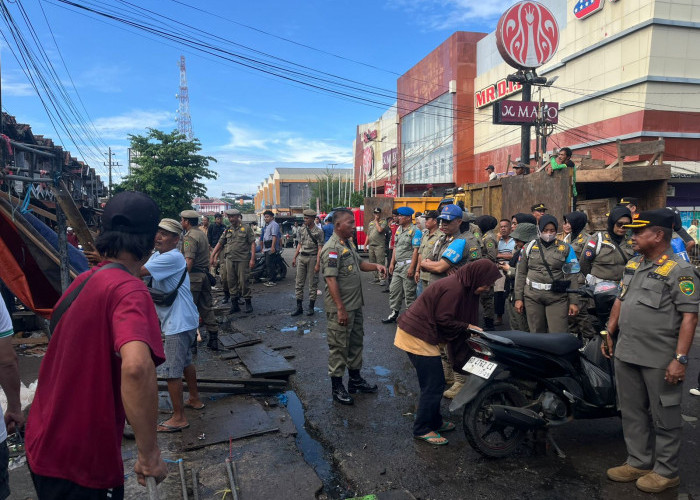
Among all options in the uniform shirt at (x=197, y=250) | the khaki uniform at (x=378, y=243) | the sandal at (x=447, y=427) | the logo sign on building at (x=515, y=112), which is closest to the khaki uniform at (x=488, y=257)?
the sandal at (x=447, y=427)

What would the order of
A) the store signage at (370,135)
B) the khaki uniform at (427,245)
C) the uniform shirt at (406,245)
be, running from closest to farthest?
the khaki uniform at (427,245) < the uniform shirt at (406,245) < the store signage at (370,135)

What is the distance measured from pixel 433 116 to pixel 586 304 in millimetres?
29333

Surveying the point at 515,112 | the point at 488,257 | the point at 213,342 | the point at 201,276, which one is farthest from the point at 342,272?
the point at 515,112

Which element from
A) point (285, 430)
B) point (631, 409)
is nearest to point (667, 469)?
→ point (631, 409)

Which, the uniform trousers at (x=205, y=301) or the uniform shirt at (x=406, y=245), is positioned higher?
the uniform shirt at (x=406, y=245)

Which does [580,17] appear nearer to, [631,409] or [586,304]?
[586,304]

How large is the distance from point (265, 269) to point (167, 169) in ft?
42.1

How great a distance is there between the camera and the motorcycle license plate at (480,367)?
11.2 feet

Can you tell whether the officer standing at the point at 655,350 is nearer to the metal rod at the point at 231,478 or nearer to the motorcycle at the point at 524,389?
the motorcycle at the point at 524,389

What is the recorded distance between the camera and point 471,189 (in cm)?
1088

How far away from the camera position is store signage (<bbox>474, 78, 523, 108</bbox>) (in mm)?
25167

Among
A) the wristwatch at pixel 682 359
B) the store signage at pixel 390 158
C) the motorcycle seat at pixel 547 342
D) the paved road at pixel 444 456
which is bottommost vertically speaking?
the paved road at pixel 444 456

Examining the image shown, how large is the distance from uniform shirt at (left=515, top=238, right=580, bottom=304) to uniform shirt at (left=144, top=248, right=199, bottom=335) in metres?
3.64

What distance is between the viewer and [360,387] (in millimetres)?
4941
